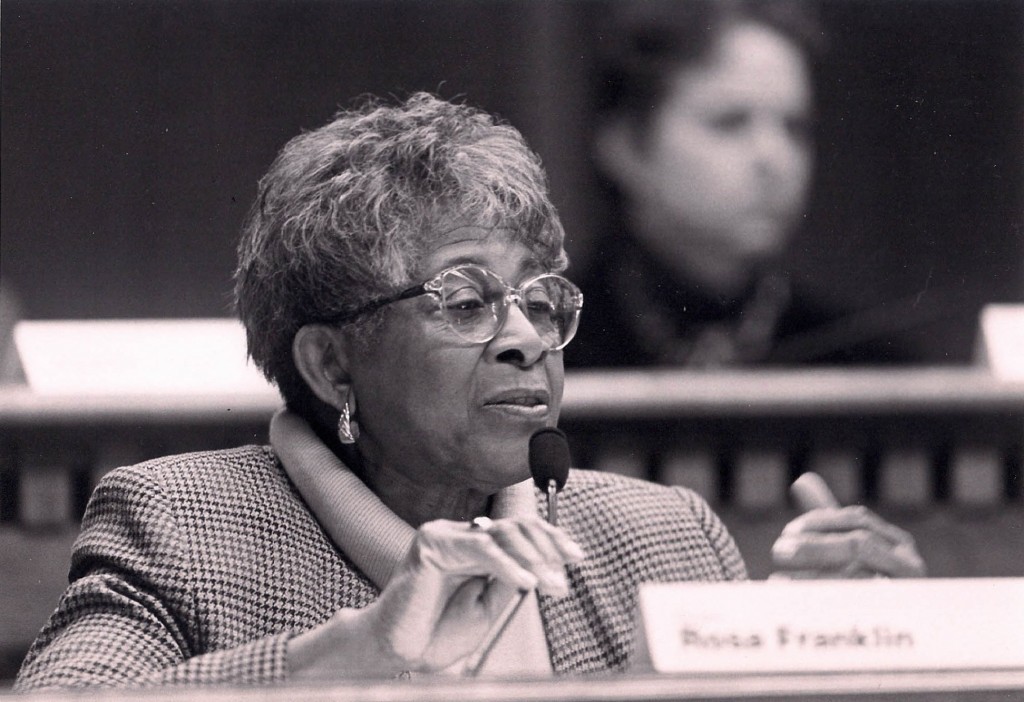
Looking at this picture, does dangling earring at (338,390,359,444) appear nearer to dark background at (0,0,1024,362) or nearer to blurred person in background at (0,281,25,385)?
dark background at (0,0,1024,362)

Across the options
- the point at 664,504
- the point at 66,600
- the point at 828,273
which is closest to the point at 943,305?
the point at 828,273

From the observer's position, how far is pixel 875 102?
7.25 ft

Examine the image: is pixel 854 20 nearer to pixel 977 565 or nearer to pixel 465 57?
pixel 465 57

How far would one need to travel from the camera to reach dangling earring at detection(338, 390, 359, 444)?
164 cm

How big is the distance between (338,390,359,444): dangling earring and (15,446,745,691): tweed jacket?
0.29 feet

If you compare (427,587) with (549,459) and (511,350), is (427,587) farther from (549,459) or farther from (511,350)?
(511,350)

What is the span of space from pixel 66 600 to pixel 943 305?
1788 mm

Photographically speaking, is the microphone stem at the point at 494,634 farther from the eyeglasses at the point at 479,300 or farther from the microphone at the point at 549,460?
the eyeglasses at the point at 479,300

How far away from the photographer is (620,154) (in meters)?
2.76

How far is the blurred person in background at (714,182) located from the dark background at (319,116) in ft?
0.35

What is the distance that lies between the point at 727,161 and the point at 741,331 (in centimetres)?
33

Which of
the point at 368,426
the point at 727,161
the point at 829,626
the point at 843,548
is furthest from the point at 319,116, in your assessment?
the point at 829,626

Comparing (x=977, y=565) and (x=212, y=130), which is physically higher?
(x=212, y=130)

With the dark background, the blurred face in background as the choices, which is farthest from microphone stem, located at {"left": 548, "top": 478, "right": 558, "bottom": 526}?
the blurred face in background
